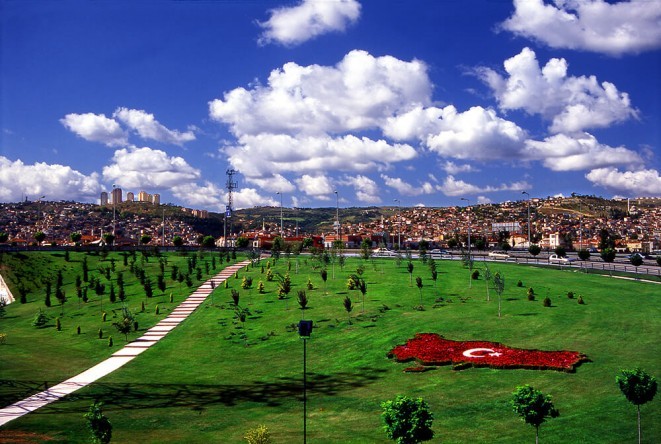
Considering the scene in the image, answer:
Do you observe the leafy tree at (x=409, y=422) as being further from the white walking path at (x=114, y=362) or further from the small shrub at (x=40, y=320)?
the small shrub at (x=40, y=320)

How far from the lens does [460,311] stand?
4978cm

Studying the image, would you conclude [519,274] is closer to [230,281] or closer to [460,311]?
[460,311]

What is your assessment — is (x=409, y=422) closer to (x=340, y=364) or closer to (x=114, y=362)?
(x=340, y=364)

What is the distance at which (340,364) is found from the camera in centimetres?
3856

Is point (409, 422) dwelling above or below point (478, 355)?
above

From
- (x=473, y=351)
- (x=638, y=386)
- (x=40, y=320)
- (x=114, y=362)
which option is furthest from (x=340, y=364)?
(x=40, y=320)

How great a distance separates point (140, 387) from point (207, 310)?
24.2 metres

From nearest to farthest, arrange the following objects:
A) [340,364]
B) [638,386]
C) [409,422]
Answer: [409,422]
[638,386]
[340,364]

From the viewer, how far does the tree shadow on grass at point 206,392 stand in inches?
1244

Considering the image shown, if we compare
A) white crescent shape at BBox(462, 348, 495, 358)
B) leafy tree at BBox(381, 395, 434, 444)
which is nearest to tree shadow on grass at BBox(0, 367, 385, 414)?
white crescent shape at BBox(462, 348, 495, 358)

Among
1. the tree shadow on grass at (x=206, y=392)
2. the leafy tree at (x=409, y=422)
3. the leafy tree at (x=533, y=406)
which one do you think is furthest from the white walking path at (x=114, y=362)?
the leafy tree at (x=533, y=406)

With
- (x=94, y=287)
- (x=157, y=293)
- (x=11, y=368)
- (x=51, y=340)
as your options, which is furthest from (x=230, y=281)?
(x=11, y=368)

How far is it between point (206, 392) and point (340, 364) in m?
9.76

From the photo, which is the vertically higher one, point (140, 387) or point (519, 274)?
point (519, 274)
